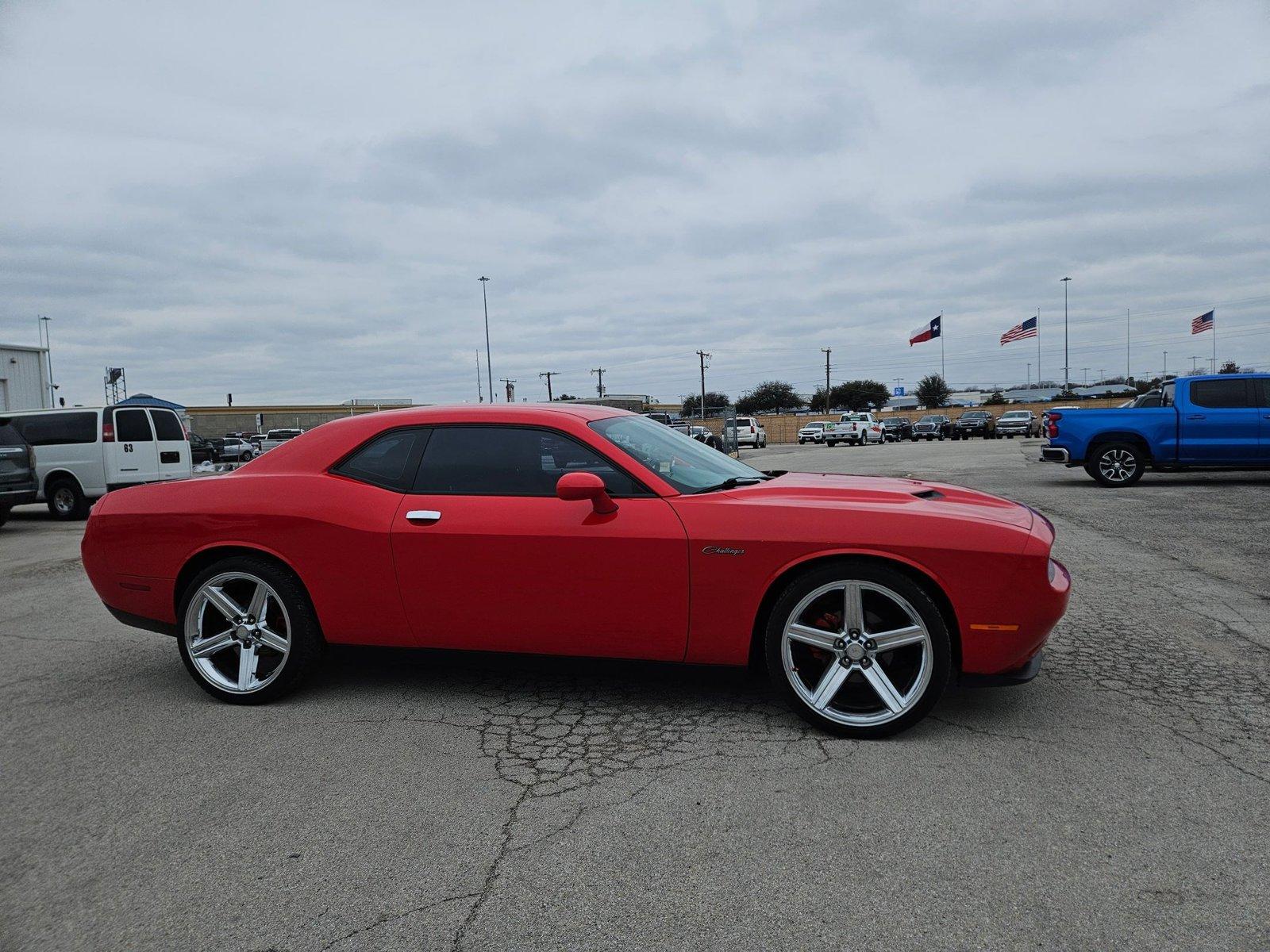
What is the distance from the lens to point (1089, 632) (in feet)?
16.8

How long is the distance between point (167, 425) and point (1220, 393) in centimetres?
1718

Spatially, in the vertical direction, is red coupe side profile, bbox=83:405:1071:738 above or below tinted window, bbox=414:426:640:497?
below

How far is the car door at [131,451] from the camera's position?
1390 centimetres

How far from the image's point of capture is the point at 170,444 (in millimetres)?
14867

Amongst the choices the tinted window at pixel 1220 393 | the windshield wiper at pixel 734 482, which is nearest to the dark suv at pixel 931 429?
the tinted window at pixel 1220 393

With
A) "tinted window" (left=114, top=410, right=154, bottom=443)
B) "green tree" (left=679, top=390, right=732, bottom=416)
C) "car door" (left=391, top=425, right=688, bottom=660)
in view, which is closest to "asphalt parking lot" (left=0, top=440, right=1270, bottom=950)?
"car door" (left=391, top=425, right=688, bottom=660)

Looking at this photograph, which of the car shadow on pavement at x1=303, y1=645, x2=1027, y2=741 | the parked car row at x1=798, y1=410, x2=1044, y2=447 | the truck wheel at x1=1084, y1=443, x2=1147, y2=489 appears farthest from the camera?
the parked car row at x1=798, y1=410, x2=1044, y2=447

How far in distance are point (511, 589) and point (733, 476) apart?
50.1 inches

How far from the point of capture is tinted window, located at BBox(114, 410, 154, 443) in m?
14.0

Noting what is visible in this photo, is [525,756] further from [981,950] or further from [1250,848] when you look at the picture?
[1250,848]

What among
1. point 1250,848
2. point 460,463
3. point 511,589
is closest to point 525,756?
point 511,589

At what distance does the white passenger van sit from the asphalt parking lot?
10438mm

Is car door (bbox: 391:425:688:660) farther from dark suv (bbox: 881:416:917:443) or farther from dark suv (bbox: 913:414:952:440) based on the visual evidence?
dark suv (bbox: 913:414:952:440)

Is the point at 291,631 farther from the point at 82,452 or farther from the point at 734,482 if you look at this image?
the point at 82,452
